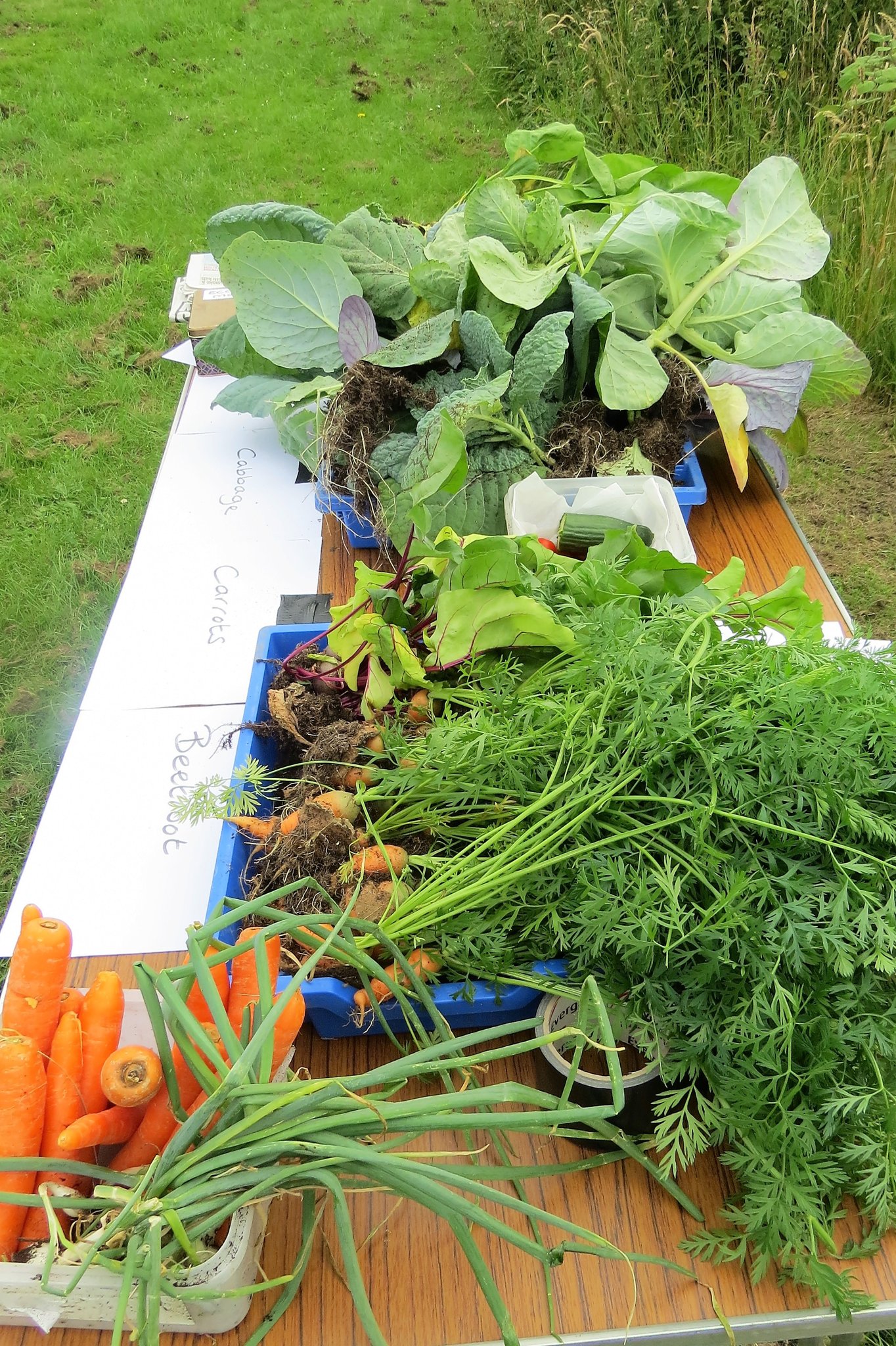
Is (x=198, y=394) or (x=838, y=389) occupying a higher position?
(x=838, y=389)

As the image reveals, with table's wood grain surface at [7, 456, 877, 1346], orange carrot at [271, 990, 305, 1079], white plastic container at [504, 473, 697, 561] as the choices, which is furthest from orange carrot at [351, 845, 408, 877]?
white plastic container at [504, 473, 697, 561]

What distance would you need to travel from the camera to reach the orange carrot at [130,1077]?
1.84 feet

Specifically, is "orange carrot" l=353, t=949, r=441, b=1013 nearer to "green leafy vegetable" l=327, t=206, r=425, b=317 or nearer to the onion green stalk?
the onion green stalk

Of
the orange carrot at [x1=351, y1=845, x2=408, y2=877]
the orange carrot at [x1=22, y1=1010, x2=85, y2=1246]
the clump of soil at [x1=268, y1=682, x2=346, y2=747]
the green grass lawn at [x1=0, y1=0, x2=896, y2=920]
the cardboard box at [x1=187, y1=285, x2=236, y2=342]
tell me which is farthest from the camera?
the green grass lawn at [x1=0, y1=0, x2=896, y2=920]

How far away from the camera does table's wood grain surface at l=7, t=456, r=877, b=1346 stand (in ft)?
1.99

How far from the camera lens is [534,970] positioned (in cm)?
67

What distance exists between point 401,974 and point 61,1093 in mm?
255

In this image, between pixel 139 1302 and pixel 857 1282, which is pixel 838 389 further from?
pixel 139 1302

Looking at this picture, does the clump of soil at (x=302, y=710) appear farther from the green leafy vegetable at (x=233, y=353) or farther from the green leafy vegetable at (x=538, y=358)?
the green leafy vegetable at (x=233, y=353)

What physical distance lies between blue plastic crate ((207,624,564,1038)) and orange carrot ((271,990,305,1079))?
5 centimetres

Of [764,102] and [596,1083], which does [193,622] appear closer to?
[596,1083]

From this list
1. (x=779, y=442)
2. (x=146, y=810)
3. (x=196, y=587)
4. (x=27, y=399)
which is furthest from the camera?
(x=27, y=399)

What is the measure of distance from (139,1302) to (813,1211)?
0.43 meters

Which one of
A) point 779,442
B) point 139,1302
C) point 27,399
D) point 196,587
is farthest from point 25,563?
point 139,1302
